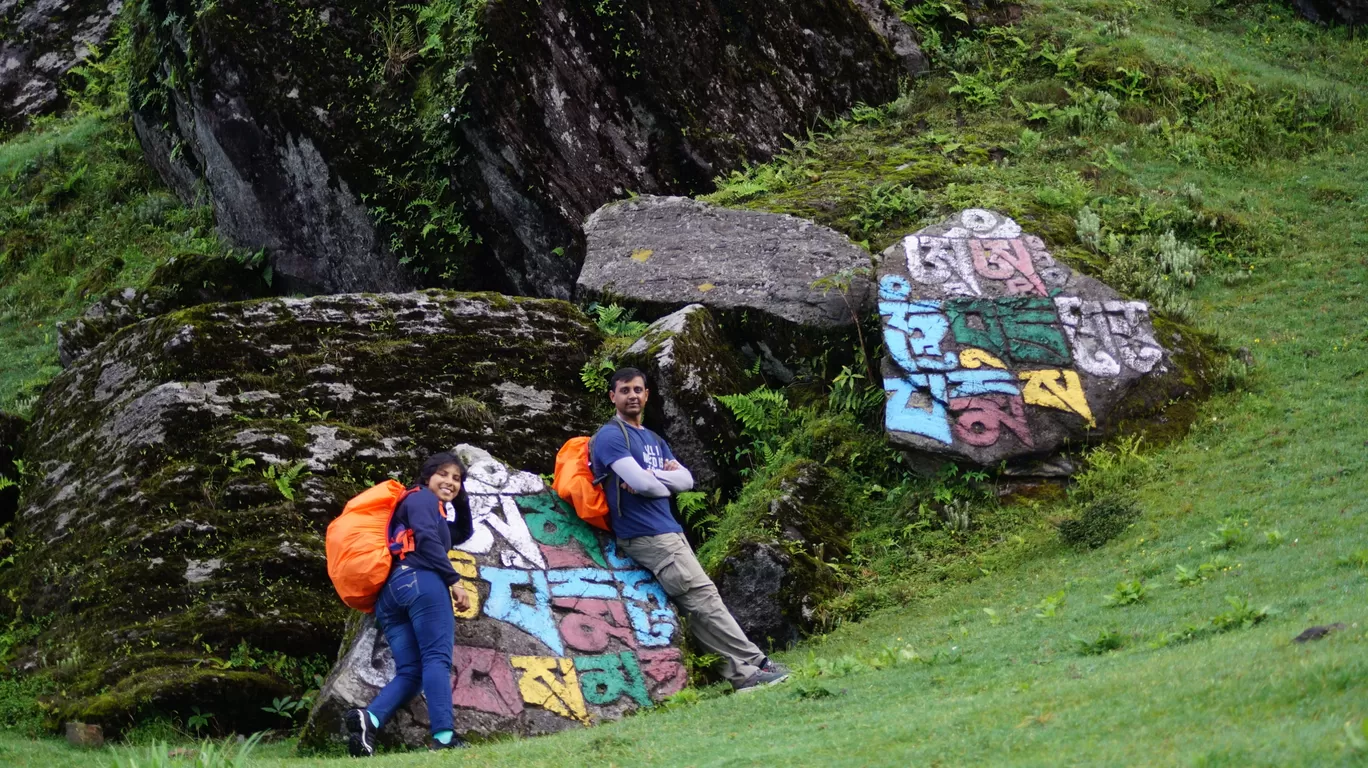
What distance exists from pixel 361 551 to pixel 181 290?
11564 mm

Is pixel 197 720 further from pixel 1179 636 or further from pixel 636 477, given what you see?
pixel 1179 636

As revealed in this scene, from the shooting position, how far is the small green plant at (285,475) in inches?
436

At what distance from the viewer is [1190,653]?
6652 mm

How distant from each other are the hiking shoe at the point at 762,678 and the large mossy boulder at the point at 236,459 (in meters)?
3.42

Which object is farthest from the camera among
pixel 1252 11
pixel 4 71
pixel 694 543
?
pixel 4 71

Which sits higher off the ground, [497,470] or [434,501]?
[434,501]

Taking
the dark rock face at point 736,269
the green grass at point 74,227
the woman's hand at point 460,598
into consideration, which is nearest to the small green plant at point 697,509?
the dark rock face at point 736,269

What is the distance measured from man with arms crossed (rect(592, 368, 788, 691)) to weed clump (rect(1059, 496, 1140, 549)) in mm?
3003

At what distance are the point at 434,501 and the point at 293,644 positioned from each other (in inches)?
86.8

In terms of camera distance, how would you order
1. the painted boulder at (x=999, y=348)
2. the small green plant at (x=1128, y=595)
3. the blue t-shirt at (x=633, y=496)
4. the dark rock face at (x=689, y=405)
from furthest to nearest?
the dark rock face at (x=689, y=405) → the painted boulder at (x=999, y=348) → the blue t-shirt at (x=633, y=496) → the small green plant at (x=1128, y=595)

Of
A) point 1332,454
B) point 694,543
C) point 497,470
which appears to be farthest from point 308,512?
point 1332,454

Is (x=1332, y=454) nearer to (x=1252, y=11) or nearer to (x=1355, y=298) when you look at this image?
(x=1355, y=298)

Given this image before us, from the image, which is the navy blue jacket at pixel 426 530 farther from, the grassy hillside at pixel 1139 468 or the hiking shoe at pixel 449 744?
the grassy hillside at pixel 1139 468

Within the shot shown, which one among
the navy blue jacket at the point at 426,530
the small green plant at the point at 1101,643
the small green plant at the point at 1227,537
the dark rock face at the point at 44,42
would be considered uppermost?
the dark rock face at the point at 44,42
